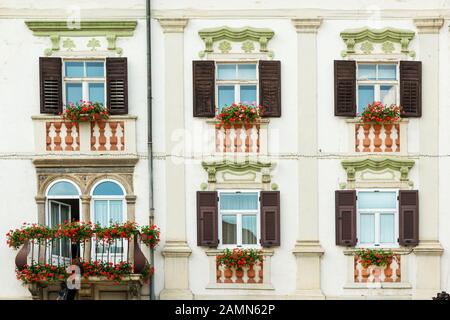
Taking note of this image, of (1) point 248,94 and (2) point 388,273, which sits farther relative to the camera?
(1) point 248,94

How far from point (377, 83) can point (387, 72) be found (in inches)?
12.5

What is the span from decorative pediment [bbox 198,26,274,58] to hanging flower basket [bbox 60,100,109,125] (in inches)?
91.2

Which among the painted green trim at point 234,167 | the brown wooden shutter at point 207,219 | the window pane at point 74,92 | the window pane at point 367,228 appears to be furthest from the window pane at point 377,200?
the window pane at point 74,92

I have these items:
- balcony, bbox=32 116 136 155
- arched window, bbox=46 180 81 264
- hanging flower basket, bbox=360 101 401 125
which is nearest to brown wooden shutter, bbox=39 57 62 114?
balcony, bbox=32 116 136 155

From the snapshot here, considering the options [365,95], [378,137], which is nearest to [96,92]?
[365,95]

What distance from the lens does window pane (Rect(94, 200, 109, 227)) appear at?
1769 cm

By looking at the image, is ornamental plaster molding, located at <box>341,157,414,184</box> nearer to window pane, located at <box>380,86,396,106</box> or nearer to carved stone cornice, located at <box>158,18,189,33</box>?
window pane, located at <box>380,86,396,106</box>

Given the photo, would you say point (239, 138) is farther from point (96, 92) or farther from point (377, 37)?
point (377, 37)

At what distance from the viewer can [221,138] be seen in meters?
17.7

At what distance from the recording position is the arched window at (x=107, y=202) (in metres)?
17.7

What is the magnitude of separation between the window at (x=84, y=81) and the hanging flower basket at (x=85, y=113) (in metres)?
0.37

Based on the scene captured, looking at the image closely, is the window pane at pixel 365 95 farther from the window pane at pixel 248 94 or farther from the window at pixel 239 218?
the window at pixel 239 218

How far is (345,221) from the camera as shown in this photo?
1755 centimetres

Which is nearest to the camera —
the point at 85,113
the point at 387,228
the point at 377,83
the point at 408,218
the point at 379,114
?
the point at 85,113
